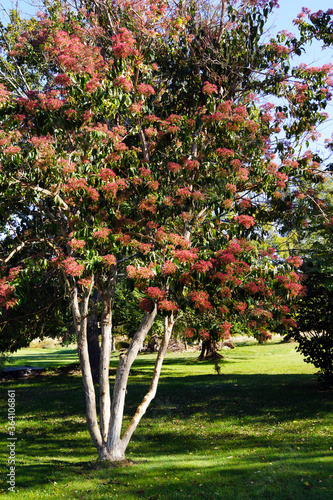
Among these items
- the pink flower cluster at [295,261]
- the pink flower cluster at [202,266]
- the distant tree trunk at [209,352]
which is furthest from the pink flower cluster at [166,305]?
the distant tree trunk at [209,352]

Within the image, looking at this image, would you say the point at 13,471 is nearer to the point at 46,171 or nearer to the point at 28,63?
the point at 46,171

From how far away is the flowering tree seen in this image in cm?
880

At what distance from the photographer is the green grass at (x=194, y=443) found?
854cm

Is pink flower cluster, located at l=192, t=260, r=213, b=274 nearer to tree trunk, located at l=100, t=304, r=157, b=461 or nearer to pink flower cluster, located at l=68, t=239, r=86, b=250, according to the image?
tree trunk, located at l=100, t=304, r=157, b=461

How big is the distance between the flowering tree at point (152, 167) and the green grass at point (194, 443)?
1455 mm

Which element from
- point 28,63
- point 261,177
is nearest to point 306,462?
point 261,177

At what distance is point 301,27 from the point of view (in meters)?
11.0

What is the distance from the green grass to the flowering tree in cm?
146

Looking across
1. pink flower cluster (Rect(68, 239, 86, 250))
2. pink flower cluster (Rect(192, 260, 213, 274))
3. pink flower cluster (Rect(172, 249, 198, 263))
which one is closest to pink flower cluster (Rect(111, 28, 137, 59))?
pink flower cluster (Rect(68, 239, 86, 250))

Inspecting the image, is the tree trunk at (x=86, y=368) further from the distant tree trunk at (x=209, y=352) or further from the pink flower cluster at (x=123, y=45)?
the distant tree trunk at (x=209, y=352)

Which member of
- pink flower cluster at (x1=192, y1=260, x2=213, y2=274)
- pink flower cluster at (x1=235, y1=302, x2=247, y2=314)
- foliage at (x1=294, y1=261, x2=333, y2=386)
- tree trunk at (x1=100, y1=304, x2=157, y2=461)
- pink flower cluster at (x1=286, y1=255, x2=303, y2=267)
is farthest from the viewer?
foliage at (x1=294, y1=261, x2=333, y2=386)

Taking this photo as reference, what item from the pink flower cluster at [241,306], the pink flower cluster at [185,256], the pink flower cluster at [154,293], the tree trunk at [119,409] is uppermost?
the pink flower cluster at [185,256]

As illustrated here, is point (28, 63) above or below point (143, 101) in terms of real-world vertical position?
above

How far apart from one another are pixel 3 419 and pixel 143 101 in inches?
515
